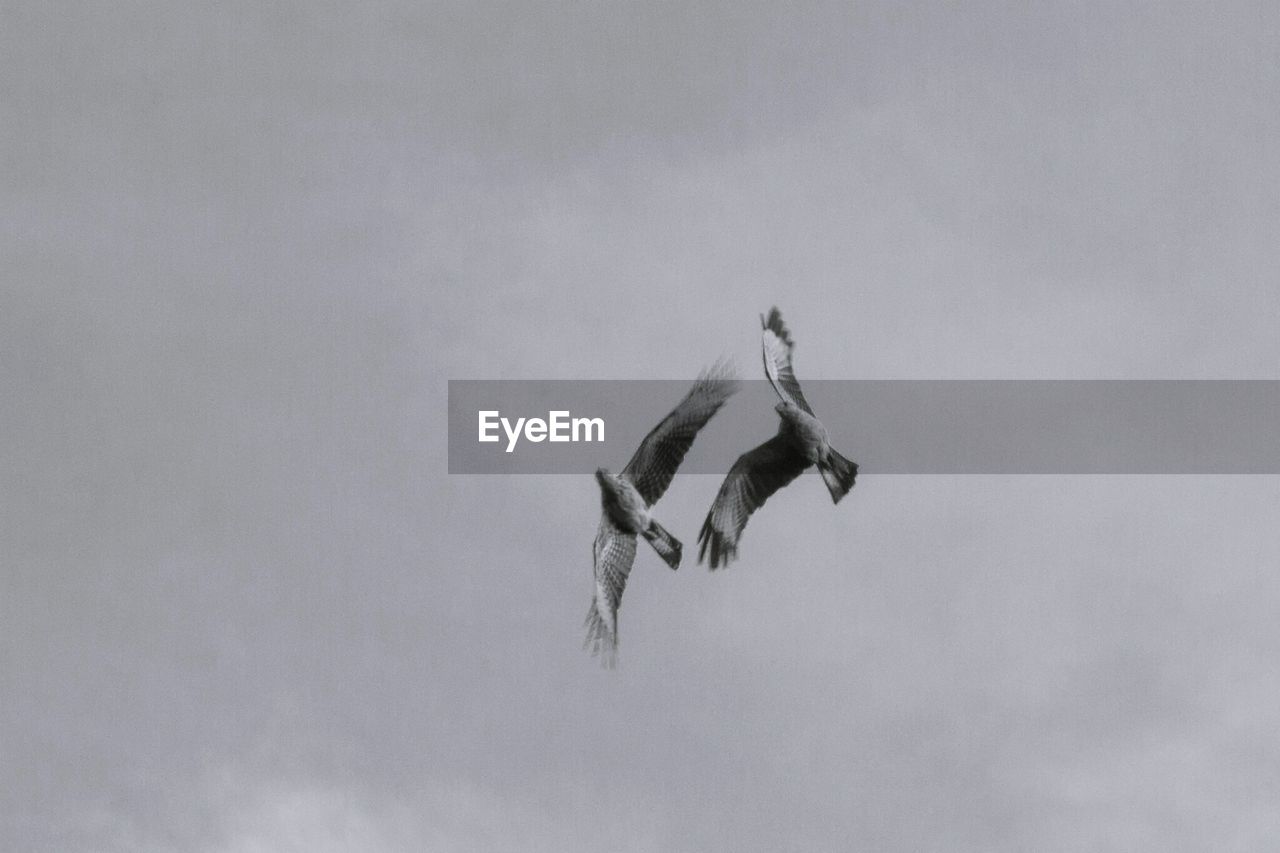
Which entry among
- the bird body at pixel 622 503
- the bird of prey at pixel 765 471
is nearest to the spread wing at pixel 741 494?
the bird of prey at pixel 765 471

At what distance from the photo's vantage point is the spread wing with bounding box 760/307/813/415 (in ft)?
349

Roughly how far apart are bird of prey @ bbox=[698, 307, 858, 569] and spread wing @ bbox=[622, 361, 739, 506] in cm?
247

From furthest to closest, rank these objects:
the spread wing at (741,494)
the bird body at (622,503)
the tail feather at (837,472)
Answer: the spread wing at (741,494) < the tail feather at (837,472) < the bird body at (622,503)

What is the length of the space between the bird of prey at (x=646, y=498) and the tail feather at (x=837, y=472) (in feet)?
14.1

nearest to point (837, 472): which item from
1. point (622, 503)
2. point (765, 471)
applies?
point (765, 471)

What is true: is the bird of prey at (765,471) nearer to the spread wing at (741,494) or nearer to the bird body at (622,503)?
the spread wing at (741,494)

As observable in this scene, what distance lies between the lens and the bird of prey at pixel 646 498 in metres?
103

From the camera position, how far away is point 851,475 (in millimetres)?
104688

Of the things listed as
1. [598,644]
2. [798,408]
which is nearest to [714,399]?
[798,408]

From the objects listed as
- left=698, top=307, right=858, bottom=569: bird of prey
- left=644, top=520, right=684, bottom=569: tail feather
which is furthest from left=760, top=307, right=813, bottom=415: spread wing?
left=644, top=520, right=684, bottom=569: tail feather

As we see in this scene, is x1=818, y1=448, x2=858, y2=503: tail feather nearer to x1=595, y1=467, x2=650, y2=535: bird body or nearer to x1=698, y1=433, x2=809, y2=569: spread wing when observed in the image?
x1=698, y1=433, x2=809, y2=569: spread wing

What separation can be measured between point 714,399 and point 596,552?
6.98m

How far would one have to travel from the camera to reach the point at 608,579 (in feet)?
340

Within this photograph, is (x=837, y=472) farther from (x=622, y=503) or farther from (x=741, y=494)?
(x=622, y=503)
